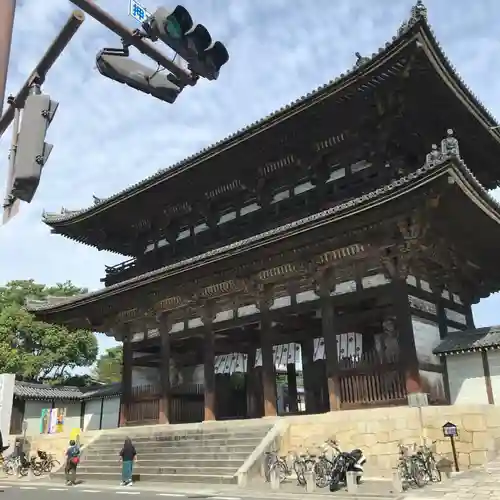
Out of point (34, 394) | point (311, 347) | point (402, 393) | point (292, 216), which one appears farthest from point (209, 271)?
point (34, 394)

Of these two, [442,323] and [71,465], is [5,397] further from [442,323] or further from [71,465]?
[442,323]

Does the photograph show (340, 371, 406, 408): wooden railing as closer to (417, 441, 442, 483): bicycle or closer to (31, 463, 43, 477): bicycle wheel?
(417, 441, 442, 483): bicycle

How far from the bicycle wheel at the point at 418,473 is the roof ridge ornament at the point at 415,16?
35.8 feet

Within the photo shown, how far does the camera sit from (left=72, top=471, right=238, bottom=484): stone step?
14.1 m

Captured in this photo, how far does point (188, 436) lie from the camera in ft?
58.4

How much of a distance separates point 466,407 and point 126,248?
1778 cm

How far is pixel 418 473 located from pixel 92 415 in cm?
2291

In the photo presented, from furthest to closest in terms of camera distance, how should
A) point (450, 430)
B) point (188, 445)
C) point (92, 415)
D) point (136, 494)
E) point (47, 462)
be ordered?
point (92, 415) → point (47, 462) → point (188, 445) → point (136, 494) → point (450, 430)

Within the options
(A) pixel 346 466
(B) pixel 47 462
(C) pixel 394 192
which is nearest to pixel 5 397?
(B) pixel 47 462

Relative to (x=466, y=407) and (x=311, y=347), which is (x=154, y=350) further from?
(x=466, y=407)

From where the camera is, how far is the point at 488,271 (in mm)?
19281

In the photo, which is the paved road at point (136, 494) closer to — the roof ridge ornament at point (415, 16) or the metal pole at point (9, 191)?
the metal pole at point (9, 191)

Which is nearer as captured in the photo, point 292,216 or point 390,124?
point 390,124

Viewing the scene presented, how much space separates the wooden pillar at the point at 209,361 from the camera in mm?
18659
